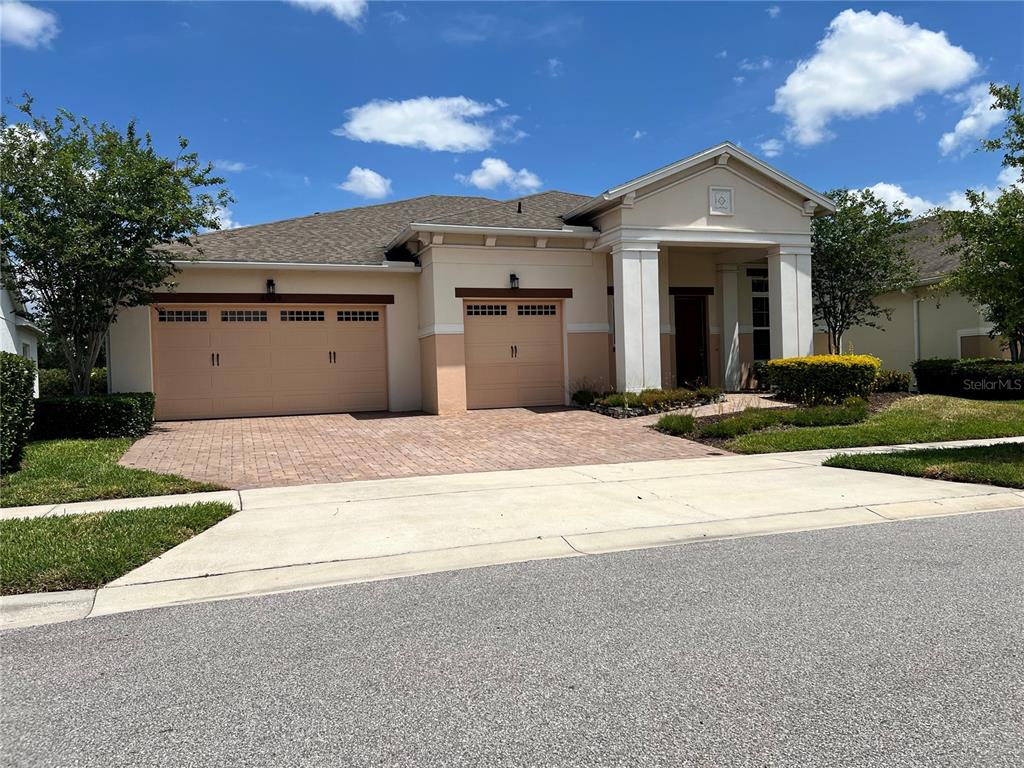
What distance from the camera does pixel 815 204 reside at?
18.4m

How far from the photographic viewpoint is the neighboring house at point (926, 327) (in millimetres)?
20656

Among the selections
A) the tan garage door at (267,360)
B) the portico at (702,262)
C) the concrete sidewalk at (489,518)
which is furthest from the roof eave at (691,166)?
the concrete sidewalk at (489,518)

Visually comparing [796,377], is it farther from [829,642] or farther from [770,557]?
[829,642]

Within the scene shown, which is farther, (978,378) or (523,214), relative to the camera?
(523,214)

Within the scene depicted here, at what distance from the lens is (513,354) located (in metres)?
17.9

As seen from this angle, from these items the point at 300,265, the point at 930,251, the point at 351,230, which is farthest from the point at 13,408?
the point at 930,251

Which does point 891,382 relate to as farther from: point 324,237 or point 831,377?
point 324,237

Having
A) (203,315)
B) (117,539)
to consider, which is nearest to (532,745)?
(117,539)

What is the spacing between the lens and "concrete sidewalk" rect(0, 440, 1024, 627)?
5543mm

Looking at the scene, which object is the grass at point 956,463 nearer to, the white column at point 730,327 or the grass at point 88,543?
the grass at point 88,543

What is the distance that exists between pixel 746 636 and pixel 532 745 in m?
1.71

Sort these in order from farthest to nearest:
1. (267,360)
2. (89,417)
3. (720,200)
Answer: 1. (720,200)
2. (267,360)
3. (89,417)

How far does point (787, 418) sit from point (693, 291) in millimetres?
7525

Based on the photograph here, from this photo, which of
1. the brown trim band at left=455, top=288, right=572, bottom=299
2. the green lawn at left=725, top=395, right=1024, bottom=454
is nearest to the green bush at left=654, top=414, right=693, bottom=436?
the green lawn at left=725, top=395, right=1024, bottom=454
